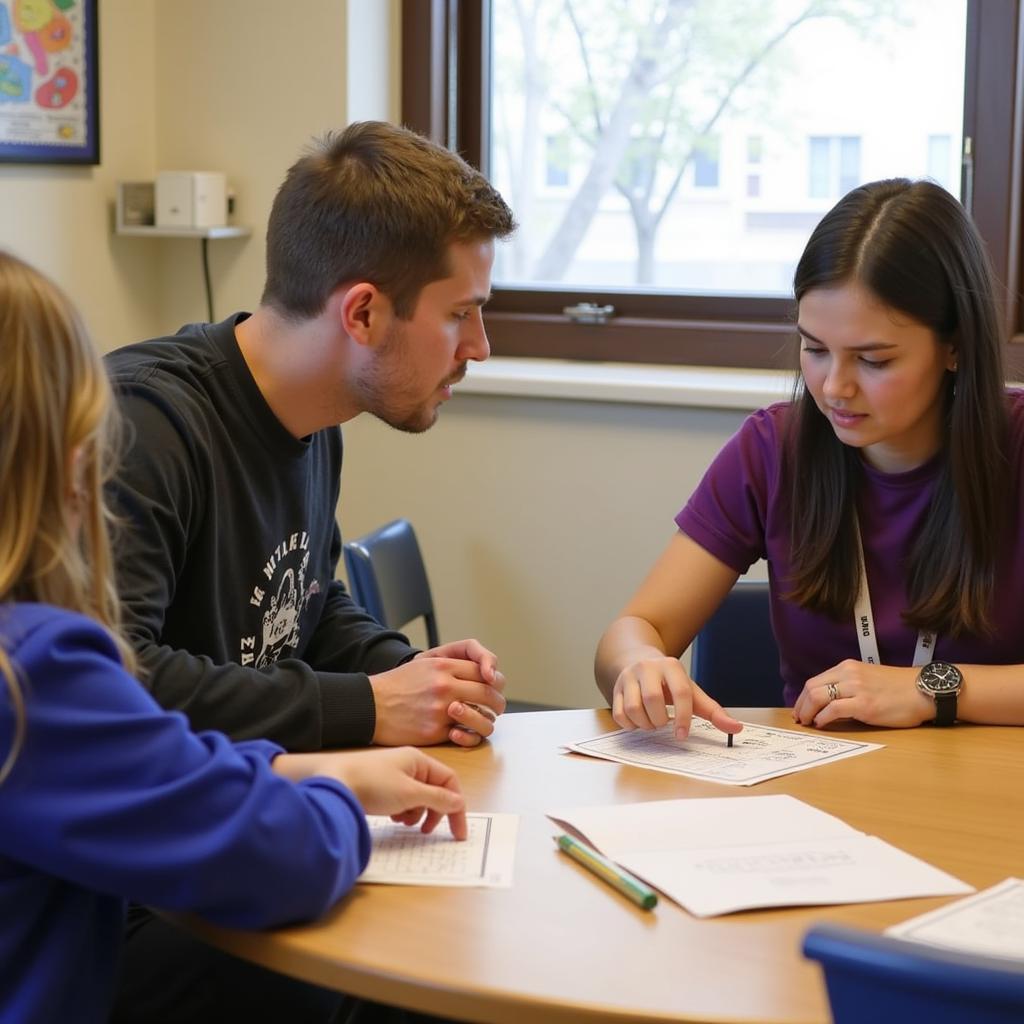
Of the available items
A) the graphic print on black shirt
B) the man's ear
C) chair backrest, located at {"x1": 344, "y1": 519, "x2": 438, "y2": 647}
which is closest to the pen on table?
the graphic print on black shirt

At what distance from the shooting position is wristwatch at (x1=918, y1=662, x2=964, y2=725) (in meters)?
1.70

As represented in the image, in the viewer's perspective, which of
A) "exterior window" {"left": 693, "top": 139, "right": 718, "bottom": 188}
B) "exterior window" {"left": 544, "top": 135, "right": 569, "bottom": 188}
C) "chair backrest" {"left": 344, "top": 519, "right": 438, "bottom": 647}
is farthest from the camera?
"exterior window" {"left": 544, "top": 135, "right": 569, "bottom": 188}

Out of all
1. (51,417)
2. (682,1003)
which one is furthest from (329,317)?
(682,1003)

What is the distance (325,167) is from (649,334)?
162cm

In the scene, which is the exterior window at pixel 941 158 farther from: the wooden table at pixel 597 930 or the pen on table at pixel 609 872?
the pen on table at pixel 609 872

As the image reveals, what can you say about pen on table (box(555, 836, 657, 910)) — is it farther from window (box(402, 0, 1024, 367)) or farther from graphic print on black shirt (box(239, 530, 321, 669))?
window (box(402, 0, 1024, 367))

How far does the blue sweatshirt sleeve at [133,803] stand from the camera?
1.03m

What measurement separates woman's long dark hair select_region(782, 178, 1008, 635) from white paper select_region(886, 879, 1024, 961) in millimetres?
720

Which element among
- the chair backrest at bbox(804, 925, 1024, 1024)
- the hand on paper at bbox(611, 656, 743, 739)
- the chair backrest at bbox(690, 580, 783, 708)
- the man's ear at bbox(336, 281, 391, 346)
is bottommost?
the chair backrest at bbox(690, 580, 783, 708)

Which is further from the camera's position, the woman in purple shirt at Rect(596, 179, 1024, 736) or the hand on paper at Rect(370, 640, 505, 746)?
the woman in purple shirt at Rect(596, 179, 1024, 736)

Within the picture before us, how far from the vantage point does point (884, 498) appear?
1.98 m

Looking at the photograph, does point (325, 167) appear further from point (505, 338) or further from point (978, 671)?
point (505, 338)

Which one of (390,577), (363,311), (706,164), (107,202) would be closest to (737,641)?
(390,577)

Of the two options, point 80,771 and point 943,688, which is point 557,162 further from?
point 80,771
